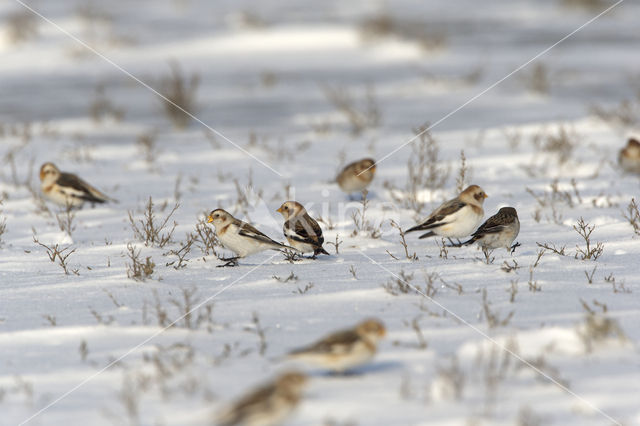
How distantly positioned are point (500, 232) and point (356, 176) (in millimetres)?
2654

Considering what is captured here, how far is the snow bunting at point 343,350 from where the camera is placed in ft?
11.3

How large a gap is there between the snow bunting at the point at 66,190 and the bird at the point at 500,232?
4274 mm

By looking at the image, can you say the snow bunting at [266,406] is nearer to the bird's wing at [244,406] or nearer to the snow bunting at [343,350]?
the bird's wing at [244,406]

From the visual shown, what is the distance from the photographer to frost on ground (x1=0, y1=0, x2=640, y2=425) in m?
3.54

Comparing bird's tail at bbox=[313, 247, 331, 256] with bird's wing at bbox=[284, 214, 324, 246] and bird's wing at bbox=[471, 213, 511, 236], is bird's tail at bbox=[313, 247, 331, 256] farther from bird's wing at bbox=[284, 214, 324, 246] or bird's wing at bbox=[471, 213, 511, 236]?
bird's wing at bbox=[471, 213, 511, 236]

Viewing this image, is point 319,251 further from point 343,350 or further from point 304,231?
point 343,350

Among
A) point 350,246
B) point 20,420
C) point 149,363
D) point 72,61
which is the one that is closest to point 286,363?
point 149,363

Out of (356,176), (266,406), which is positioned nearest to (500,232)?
(356,176)

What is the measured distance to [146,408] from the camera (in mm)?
3340

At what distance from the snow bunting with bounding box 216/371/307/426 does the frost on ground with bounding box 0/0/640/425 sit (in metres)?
0.25

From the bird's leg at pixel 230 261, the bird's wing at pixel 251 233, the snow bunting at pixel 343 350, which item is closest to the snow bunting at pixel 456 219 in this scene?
the bird's wing at pixel 251 233

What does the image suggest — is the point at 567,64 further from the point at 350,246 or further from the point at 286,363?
the point at 286,363

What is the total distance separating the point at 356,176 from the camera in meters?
8.39

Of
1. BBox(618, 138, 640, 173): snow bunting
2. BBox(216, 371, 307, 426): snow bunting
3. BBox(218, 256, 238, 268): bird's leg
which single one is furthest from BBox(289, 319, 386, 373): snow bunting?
BBox(618, 138, 640, 173): snow bunting
